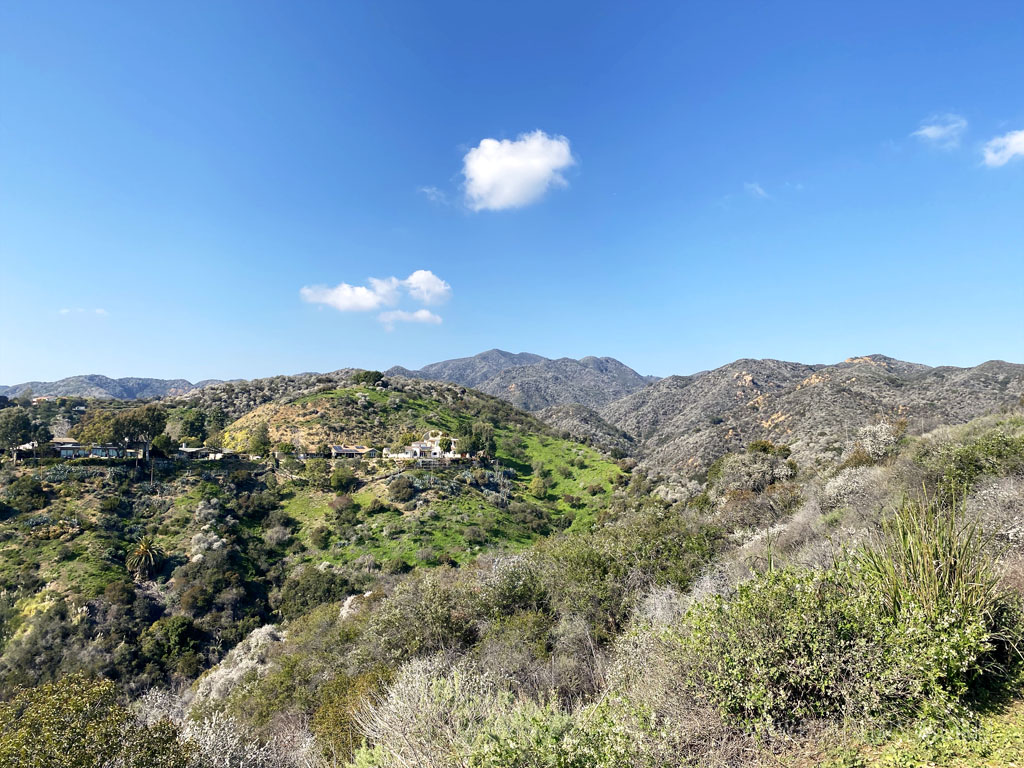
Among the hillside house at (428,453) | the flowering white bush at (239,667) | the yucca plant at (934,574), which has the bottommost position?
the flowering white bush at (239,667)

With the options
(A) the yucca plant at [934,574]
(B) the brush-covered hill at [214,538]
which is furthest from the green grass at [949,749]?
(B) the brush-covered hill at [214,538]

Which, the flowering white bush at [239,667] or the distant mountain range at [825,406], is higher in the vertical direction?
the distant mountain range at [825,406]

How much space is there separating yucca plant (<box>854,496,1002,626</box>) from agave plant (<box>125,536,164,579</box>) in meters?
49.8

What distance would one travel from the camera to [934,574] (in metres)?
6.41

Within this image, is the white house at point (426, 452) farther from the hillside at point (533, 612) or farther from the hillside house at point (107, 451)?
the hillside house at point (107, 451)

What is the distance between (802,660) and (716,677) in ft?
3.97

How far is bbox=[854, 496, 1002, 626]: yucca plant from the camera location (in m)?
6.28

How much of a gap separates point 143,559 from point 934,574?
50739mm

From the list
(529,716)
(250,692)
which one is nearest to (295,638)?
(250,692)

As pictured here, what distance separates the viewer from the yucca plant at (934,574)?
247 inches

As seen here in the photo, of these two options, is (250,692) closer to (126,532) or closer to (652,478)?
(126,532)

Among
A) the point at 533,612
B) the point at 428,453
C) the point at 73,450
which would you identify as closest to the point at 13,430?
the point at 73,450

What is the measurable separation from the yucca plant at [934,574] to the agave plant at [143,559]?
163 feet

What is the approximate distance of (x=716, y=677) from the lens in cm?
647
